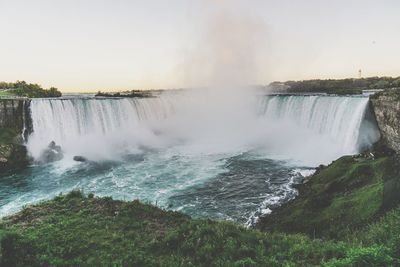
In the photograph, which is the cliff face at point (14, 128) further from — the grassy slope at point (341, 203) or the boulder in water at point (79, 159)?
the grassy slope at point (341, 203)

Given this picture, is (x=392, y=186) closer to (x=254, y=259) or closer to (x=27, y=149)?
(x=254, y=259)

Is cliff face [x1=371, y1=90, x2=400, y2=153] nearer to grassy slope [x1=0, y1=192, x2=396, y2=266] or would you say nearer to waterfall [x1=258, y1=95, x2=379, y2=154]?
waterfall [x1=258, y1=95, x2=379, y2=154]

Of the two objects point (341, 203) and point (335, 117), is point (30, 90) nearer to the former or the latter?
point (335, 117)

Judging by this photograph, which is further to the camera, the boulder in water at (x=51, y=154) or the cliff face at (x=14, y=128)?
the boulder in water at (x=51, y=154)

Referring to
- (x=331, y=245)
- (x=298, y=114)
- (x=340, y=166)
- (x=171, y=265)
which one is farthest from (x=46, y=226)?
(x=298, y=114)

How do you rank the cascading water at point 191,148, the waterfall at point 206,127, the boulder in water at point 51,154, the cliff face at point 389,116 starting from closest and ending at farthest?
the cascading water at point 191,148 → the cliff face at point 389,116 → the waterfall at point 206,127 → the boulder in water at point 51,154

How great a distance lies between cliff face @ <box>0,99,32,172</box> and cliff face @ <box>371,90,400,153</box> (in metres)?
29.1

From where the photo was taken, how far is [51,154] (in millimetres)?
30359

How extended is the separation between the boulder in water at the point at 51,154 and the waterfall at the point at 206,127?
0.82 meters

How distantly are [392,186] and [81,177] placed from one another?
20052mm

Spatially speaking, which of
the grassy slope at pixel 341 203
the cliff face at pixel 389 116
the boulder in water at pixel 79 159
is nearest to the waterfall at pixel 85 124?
the boulder in water at pixel 79 159

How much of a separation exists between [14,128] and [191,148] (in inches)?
699

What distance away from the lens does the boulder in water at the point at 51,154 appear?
3000cm

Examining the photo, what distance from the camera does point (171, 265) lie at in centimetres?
771
